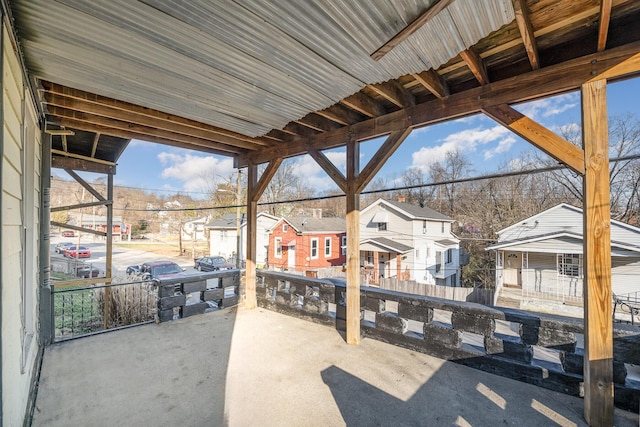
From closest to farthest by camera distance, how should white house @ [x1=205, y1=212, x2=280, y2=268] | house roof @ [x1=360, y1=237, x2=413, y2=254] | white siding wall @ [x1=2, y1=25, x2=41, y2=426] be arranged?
white siding wall @ [x1=2, y1=25, x2=41, y2=426]
house roof @ [x1=360, y1=237, x2=413, y2=254]
white house @ [x1=205, y1=212, x2=280, y2=268]

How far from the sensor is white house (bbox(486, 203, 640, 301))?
8969mm

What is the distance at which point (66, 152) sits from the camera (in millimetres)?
4418

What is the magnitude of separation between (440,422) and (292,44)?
8.73ft

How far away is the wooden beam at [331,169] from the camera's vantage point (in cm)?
331

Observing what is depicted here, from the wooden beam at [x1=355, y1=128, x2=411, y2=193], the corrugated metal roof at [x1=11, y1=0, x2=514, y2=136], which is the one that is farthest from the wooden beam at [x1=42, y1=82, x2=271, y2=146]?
the wooden beam at [x1=355, y1=128, x2=411, y2=193]

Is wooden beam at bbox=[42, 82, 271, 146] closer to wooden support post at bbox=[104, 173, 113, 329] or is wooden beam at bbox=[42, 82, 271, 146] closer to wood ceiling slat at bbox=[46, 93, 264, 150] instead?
wood ceiling slat at bbox=[46, 93, 264, 150]

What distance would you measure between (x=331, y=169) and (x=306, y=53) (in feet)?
5.89

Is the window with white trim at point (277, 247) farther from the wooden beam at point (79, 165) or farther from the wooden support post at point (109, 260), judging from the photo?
the wooden beam at point (79, 165)

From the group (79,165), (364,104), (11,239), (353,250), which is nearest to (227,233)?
(79,165)

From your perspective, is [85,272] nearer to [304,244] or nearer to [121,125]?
[304,244]

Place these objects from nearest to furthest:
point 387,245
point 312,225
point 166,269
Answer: point 166,269 → point 387,245 → point 312,225

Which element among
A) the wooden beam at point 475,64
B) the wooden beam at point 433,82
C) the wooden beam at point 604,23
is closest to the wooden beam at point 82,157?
the wooden beam at point 433,82

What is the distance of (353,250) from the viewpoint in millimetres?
3244

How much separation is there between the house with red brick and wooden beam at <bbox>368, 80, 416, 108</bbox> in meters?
12.7
